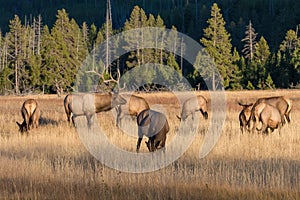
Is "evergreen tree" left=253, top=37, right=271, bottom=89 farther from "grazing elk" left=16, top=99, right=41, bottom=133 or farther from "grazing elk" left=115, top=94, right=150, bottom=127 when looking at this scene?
"grazing elk" left=16, top=99, right=41, bottom=133

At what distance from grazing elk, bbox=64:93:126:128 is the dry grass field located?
16.1 feet

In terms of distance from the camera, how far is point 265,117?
52.8ft

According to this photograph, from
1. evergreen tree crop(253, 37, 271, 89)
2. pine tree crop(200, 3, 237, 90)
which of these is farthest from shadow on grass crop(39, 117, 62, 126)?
evergreen tree crop(253, 37, 271, 89)

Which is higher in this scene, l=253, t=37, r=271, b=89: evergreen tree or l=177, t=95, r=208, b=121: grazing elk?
l=253, t=37, r=271, b=89: evergreen tree

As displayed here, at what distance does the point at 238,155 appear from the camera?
12.6 m

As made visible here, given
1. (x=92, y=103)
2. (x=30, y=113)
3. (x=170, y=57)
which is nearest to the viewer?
(x=30, y=113)

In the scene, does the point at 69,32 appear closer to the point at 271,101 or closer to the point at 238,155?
the point at 271,101

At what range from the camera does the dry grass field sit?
838 cm

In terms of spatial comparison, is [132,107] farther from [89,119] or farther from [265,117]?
[265,117]

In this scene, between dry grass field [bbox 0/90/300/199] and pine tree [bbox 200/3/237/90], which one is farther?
pine tree [bbox 200/3/237/90]

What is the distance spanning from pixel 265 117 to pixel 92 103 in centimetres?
725

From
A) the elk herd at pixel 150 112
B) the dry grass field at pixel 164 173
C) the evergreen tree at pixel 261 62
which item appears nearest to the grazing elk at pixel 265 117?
the elk herd at pixel 150 112

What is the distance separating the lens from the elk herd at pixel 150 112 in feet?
41.6

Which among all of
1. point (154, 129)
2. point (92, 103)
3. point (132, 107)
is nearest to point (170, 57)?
point (92, 103)
